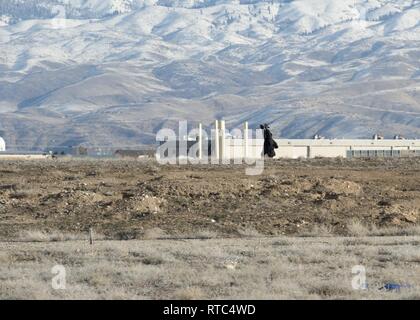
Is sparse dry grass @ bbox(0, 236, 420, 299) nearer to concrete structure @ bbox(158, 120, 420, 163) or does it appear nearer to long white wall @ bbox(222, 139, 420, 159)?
concrete structure @ bbox(158, 120, 420, 163)

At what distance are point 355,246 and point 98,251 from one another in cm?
564

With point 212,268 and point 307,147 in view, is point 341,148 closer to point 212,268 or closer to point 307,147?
point 307,147

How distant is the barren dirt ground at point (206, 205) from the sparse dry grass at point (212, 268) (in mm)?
3910

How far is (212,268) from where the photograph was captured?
71.2ft

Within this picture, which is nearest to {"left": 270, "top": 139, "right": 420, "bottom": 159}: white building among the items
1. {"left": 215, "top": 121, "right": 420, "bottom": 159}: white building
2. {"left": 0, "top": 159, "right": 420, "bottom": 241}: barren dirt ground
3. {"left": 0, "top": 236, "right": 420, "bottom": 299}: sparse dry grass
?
{"left": 215, "top": 121, "right": 420, "bottom": 159}: white building

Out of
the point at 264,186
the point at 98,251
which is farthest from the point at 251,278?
the point at 264,186

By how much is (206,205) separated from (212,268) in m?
13.8

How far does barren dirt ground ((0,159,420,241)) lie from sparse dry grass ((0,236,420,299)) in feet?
12.8

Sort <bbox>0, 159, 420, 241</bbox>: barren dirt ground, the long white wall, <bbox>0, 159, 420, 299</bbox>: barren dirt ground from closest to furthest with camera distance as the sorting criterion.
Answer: <bbox>0, 159, 420, 299</bbox>: barren dirt ground → <bbox>0, 159, 420, 241</bbox>: barren dirt ground → the long white wall

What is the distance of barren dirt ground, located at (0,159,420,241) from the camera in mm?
31703

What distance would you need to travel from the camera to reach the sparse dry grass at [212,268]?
18734 mm

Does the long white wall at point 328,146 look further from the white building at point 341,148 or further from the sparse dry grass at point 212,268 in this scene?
the sparse dry grass at point 212,268

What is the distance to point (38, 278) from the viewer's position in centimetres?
2052
